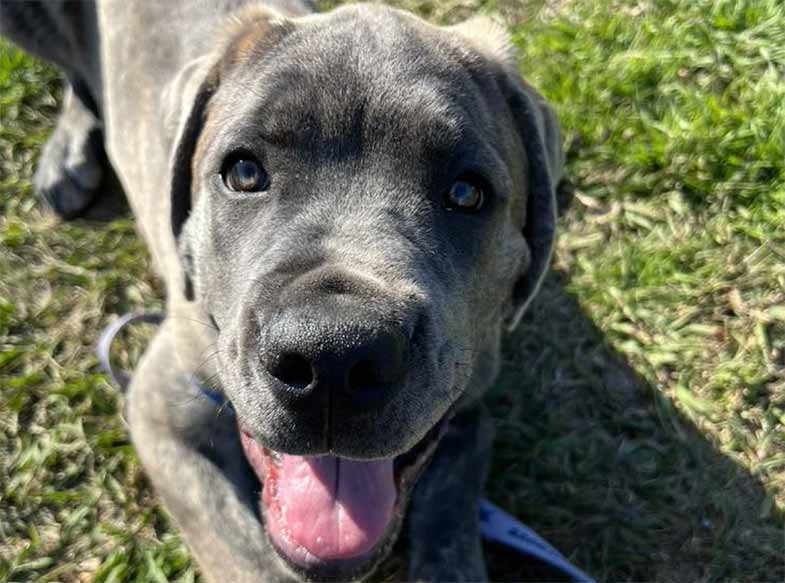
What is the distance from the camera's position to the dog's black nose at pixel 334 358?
84.1 inches

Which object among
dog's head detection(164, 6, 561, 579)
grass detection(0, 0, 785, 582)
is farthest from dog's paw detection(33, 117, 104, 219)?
dog's head detection(164, 6, 561, 579)

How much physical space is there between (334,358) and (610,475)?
186cm

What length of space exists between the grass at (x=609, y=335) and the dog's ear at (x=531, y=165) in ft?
2.88

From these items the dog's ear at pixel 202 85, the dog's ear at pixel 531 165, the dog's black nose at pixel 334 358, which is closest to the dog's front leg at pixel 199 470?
the dog's ear at pixel 202 85

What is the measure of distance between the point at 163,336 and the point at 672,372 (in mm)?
1979

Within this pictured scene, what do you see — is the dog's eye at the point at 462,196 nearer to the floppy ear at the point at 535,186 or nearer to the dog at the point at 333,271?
the dog at the point at 333,271

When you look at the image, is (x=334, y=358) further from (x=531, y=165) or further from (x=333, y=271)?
(x=531, y=165)

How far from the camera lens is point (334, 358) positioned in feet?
7.00

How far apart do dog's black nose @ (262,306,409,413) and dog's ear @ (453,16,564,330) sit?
0.93m

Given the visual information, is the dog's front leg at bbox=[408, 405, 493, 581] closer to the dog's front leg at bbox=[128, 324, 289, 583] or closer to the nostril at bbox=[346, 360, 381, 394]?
the dog's front leg at bbox=[128, 324, 289, 583]

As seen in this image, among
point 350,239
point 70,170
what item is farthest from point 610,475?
point 70,170

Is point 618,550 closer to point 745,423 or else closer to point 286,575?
point 745,423

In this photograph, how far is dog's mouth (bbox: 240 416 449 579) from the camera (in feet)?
8.63

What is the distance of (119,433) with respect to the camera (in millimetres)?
3652
